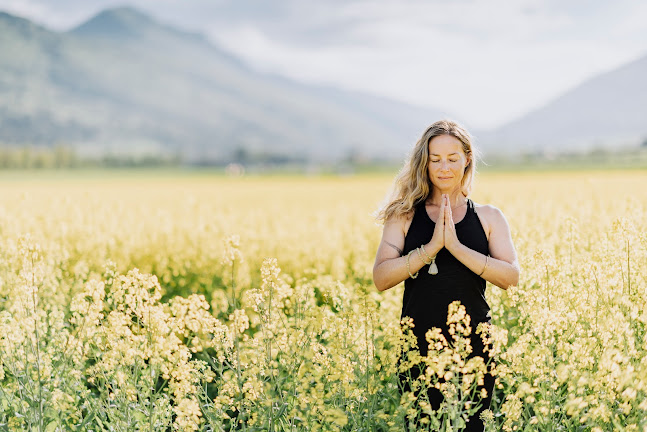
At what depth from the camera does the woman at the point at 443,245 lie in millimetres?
4199

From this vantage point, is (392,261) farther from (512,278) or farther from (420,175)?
(512,278)

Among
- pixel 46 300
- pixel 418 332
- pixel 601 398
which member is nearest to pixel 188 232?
pixel 46 300

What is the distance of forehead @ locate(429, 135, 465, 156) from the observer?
171 inches

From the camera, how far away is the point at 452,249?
4074mm

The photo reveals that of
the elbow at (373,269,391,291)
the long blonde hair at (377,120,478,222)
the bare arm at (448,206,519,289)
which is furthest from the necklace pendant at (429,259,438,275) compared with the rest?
the long blonde hair at (377,120,478,222)

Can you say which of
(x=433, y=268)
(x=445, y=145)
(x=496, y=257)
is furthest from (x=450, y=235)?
(x=445, y=145)

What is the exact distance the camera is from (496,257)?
4.39 meters

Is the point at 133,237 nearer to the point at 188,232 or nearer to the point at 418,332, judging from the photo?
the point at 188,232

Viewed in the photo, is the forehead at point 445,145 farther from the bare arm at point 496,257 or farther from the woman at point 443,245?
the bare arm at point 496,257

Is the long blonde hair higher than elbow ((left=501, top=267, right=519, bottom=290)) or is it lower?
higher

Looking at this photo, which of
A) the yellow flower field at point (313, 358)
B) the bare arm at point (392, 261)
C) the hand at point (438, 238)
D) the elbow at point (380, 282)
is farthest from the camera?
the elbow at point (380, 282)

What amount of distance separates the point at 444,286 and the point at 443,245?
13.7 inches

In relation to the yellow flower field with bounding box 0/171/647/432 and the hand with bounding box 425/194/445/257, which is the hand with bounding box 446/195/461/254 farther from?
the yellow flower field with bounding box 0/171/647/432

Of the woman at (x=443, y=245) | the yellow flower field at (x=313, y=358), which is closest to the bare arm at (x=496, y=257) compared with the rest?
the woman at (x=443, y=245)
